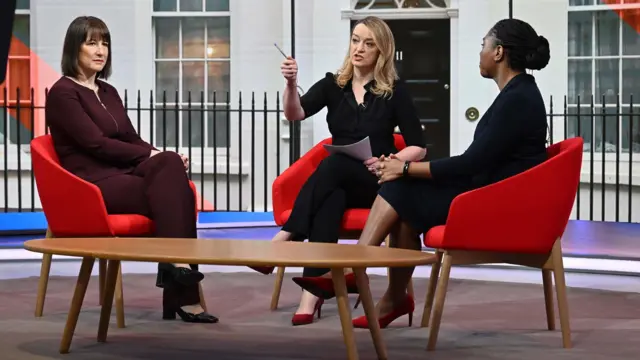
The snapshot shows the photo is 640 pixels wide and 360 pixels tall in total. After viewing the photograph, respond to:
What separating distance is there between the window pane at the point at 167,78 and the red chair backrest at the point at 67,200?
3004 mm

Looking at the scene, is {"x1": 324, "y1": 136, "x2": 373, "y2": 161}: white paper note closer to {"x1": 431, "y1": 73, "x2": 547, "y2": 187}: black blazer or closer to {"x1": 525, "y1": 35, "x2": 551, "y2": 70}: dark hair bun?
{"x1": 431, "y1": 73, "x2": 547, "y2": 187}: black blazer

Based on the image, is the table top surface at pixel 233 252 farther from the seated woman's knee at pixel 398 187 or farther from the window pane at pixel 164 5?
the window pane at pixel 164 5

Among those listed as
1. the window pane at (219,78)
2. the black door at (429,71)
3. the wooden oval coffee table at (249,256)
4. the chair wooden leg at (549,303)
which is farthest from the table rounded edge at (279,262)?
the window pane at (219,78)

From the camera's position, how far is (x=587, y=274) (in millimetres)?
5086

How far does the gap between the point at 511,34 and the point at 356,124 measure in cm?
86

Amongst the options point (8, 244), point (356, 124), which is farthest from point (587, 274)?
point (8, 244)

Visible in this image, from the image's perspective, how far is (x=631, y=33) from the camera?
23.6 ft

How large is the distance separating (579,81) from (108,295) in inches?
178

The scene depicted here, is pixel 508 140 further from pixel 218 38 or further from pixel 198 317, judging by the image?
pixel 218 38

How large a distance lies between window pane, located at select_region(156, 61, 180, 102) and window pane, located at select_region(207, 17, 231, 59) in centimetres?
25

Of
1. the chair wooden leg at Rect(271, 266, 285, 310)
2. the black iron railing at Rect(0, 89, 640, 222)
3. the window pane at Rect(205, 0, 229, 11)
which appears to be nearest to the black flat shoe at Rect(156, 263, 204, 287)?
the chair wooden leg at Rect(271, 266, 285, 310)

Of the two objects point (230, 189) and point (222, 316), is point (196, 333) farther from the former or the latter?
point (230, 189)

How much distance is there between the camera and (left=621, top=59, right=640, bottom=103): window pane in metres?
7.16

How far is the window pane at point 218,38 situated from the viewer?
7.01 m
